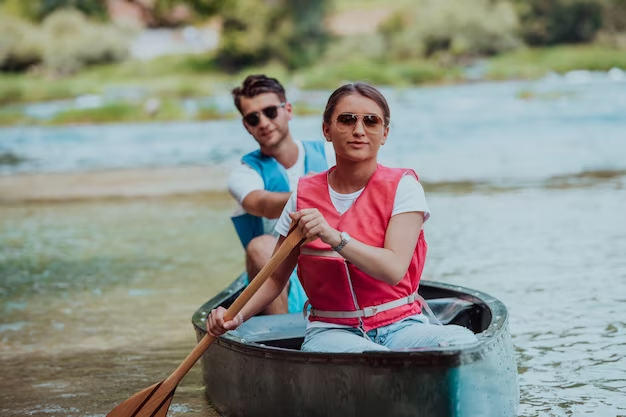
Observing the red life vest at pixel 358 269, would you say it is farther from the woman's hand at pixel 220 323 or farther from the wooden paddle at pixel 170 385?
the woman's hand at pixel 220 323

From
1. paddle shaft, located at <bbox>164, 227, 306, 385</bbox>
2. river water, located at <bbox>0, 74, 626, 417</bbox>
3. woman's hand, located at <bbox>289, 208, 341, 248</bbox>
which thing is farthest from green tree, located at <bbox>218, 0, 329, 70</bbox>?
woman's hand, located at <bbox>289, 208, 341, 248</bbox>

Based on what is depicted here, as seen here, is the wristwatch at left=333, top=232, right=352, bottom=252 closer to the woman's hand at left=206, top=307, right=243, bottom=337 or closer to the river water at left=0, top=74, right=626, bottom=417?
the woman's hand at left=206, top=307, right=243, bottom=337

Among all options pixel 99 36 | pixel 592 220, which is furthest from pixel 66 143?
pixel 592 220

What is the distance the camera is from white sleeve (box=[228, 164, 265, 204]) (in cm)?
409

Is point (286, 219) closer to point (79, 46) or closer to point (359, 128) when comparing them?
point (359, 128)

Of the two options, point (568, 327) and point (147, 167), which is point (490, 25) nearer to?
point (147, 167)

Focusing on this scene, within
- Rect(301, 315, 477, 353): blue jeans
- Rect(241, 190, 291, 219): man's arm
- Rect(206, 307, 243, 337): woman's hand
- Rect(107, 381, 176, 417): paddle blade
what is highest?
Rect(241, 190, 291, 219): man's arm

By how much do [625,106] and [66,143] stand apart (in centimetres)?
1006

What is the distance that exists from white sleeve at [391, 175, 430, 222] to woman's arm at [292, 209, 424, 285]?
4cm

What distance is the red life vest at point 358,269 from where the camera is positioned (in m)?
2.98

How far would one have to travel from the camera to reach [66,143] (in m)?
18.5

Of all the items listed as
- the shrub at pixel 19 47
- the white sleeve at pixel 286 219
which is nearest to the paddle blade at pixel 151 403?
the white sleeve at pixel 286 219

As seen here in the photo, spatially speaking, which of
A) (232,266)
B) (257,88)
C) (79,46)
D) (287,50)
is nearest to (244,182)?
(257,88)

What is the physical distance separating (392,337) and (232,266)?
13.5 ft
